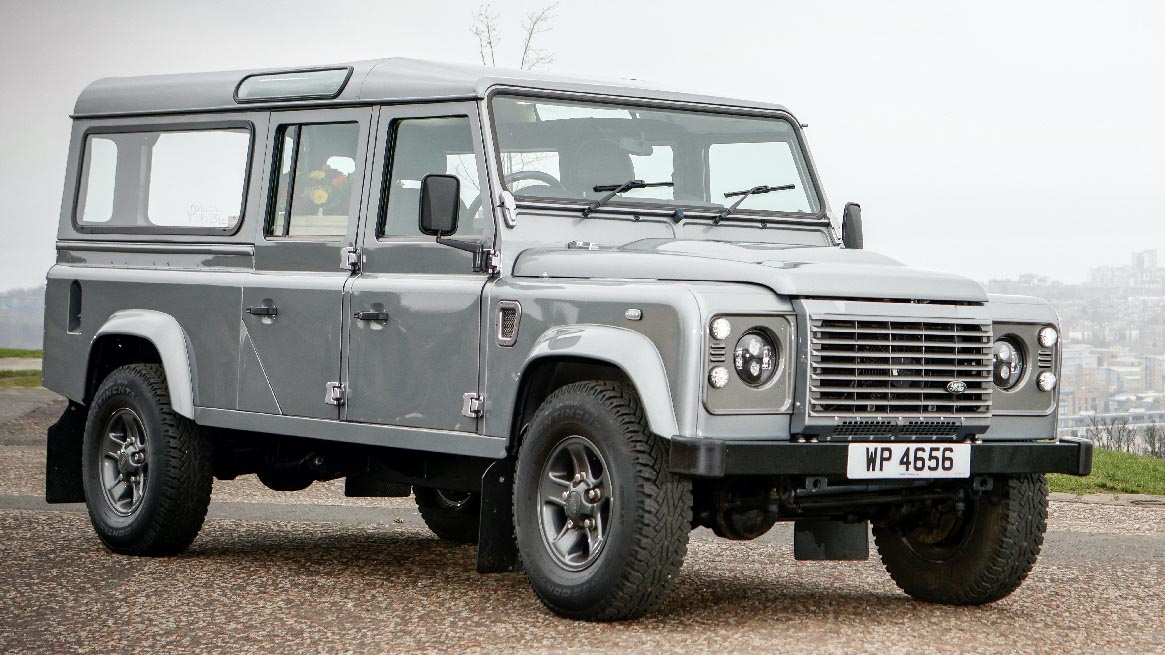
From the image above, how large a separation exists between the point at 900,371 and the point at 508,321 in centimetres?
169

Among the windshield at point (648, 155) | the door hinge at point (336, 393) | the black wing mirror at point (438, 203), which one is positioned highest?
the windshield at point (648, 155)

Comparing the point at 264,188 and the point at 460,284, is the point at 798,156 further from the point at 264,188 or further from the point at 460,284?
the point at 264,188

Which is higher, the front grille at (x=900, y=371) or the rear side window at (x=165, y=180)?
the rear side window at (x=165, y=180)

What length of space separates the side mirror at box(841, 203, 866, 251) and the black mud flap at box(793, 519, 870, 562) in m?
1.63

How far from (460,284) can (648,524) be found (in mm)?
1672

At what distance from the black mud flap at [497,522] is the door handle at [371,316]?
0.98m

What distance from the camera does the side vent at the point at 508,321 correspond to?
280 inches

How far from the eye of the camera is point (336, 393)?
26.3 ft

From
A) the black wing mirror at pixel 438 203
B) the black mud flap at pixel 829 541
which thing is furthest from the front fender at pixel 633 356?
the black mud flap at pixel 829 541

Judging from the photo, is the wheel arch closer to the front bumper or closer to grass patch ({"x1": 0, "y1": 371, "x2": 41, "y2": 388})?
the front bumper

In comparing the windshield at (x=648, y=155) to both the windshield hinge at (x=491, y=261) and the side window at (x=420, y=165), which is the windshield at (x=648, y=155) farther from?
the windshield hinge at (x=491, y=261)

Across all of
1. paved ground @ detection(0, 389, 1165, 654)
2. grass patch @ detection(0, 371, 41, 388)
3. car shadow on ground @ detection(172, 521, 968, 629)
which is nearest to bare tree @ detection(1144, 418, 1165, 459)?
paved ground @ detection(0, 389, 1165, 654)

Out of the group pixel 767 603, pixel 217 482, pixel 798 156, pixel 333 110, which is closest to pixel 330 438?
pixel 333 110

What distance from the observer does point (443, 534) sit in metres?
→ 9.82
